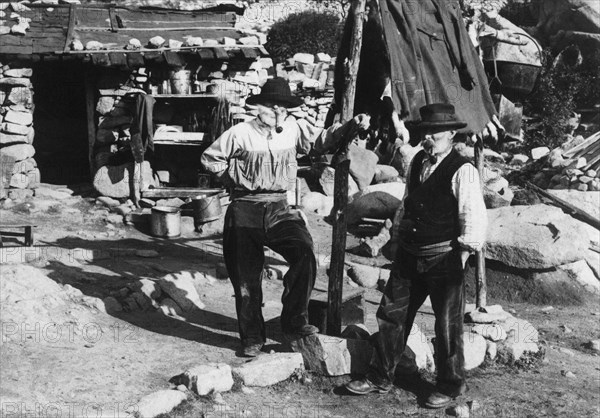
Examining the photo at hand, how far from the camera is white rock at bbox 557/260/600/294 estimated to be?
33.8ft

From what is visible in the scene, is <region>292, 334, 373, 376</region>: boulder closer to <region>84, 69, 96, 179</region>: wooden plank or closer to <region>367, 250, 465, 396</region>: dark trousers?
<region>367, 250, 465, 396</region>: dark trousers

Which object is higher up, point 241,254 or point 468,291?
point 241,254

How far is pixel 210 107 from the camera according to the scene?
14930mm

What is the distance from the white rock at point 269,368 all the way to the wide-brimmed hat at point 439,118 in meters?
1.97

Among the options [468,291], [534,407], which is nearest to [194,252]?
[468,291]

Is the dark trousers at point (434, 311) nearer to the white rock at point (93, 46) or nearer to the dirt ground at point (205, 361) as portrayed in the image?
the dirt ground at point (205, 361)

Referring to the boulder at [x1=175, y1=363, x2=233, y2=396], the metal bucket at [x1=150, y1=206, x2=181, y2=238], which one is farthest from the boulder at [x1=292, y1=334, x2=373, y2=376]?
the metal bucket at [x1=150, y1=206, x2=181, y2=238]

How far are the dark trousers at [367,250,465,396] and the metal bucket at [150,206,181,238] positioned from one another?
701 centimetres

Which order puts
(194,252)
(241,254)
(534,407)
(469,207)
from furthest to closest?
(194,252)
(241,254)
(534,407)
(469,207)

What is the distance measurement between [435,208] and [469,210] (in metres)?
0.28

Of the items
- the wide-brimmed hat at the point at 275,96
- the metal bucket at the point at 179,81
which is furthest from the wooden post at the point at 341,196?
the metal bucket at the point at 179,81

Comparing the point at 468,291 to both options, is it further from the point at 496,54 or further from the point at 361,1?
the point at 361,1

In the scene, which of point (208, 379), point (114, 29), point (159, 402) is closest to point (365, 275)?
point (208, 379)

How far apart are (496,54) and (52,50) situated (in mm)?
8654
